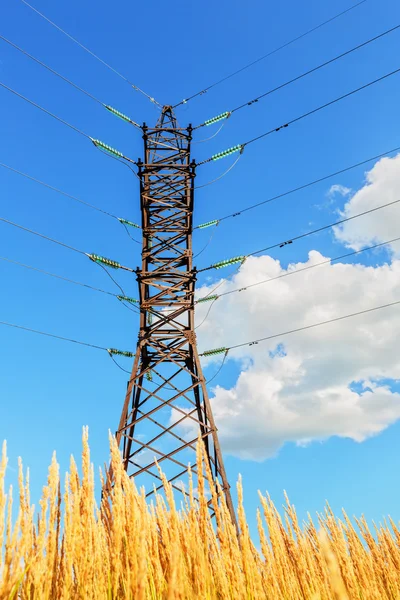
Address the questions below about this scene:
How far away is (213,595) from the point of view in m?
2.89

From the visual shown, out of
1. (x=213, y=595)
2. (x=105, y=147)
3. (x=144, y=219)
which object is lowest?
(x=213, y=595)

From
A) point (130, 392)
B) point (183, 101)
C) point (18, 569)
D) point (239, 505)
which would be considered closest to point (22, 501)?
point (18, 569)

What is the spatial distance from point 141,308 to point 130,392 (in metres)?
2.03

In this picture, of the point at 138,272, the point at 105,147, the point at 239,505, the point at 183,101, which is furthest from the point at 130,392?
the point at 183,101

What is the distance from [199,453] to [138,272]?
8680mm

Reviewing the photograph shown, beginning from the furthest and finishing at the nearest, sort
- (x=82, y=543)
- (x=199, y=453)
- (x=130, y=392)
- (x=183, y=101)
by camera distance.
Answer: (x=183, y=101), (x=130, y=392), (x=199, y=453), (x=82, y=543)

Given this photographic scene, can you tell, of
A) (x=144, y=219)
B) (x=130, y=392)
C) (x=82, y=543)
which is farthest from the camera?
(x=144, y=219)

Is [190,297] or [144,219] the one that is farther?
[144,219]

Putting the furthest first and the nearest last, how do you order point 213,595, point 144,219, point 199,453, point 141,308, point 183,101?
point 183,101 < point 144,219 < point 141,308 < point 213,595 < point 199,453

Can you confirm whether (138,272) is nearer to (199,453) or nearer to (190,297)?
(190,297)

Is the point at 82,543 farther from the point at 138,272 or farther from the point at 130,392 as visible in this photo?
the point at 138,272

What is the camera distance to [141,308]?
10.8 meters

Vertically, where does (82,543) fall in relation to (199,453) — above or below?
below

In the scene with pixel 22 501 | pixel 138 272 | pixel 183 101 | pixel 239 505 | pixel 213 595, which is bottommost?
pixel 213 595
